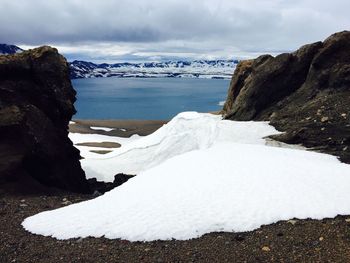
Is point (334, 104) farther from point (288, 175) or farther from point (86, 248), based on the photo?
point (86, 248)

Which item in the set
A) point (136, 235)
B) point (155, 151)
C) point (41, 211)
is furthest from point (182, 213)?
point (155, 151)

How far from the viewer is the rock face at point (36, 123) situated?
25.1 m

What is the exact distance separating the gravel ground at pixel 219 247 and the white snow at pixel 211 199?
0.51m

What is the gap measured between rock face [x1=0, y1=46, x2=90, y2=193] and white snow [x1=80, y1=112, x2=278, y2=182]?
10.0 meters

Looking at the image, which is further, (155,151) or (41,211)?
(155,151)

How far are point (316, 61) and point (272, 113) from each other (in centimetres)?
597

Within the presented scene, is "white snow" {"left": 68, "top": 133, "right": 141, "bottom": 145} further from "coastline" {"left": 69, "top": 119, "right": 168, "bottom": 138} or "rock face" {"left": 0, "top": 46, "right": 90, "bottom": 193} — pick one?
"rock face" {"left": 0, "top": 46, "right": 90, "bottom": 193}

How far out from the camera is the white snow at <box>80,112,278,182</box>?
3494cm

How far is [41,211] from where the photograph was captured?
20.1 m

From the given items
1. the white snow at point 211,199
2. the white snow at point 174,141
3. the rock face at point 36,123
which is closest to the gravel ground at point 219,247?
the white snow at point 211,199

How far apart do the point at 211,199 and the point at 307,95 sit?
22886mm

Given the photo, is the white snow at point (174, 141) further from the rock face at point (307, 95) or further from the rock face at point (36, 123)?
the rock face at point (36, 123)

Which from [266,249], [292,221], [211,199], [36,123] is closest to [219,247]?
[266,249]

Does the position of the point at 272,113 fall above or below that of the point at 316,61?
below
